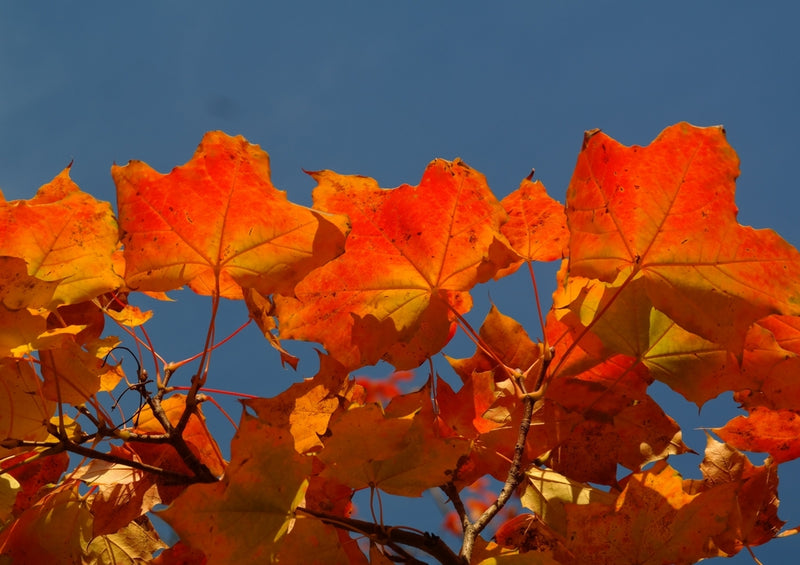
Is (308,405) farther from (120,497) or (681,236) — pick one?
(681,236)

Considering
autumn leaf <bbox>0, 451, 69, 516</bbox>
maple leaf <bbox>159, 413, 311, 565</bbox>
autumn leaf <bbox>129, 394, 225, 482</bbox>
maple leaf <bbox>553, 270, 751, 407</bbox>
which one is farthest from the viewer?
autumn leaf <bbox>0, 451, 69, 516</bbox>

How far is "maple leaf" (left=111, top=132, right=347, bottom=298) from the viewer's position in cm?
92

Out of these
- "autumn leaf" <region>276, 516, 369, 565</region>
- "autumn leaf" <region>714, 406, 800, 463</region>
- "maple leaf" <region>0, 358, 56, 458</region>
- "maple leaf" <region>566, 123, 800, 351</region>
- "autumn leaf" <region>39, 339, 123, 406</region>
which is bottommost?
"autumn leaf" <region>276, 516, 369, 565</region>

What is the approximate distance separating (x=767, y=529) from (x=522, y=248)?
20.3 inches

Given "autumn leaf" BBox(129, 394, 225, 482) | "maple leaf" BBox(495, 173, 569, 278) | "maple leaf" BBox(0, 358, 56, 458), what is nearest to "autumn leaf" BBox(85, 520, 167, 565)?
"autumn leaf" BBox(129, 394, 225, 482)

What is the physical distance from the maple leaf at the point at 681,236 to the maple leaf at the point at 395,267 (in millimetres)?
142

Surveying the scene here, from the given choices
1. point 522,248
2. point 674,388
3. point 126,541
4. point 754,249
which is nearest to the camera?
point 754,249

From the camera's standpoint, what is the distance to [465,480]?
100 cm

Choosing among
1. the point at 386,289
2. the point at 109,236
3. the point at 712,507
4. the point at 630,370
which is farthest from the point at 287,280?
the point at 712,507

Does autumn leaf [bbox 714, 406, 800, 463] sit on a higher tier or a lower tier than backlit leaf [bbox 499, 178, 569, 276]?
lower

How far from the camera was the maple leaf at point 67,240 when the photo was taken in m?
0.99

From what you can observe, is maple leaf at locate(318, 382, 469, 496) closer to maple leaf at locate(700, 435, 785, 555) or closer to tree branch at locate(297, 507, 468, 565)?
tree branch at locate(297, 507, 468, 565)

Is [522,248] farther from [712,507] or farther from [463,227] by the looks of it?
[712,507]

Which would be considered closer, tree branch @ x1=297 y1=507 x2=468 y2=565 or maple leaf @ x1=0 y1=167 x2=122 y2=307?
tree branch @ x1=297 y1=507 x2=468 y2=565
